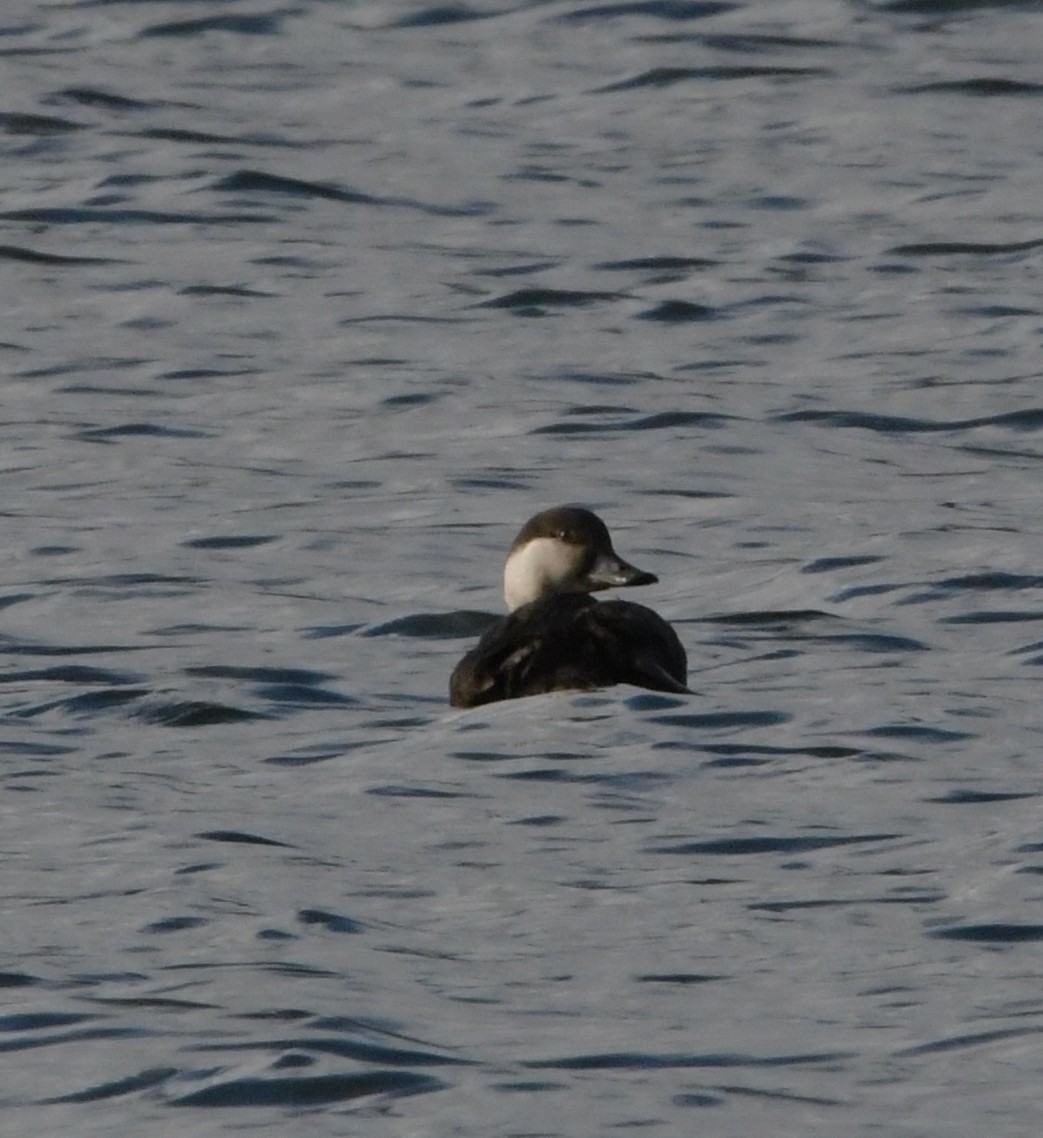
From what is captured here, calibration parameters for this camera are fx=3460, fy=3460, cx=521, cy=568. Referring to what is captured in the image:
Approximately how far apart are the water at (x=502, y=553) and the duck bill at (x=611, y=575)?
0.33 m

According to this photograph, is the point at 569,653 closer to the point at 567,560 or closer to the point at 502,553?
the point at 567,560

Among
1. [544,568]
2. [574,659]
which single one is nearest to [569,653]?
[574,659]

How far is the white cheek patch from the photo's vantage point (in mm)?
10102

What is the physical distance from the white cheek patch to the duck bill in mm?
66

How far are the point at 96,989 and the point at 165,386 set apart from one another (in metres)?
7.50

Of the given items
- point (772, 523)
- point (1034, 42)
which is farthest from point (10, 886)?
point (1034, 42)

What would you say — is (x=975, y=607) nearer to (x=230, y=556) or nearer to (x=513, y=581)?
(x=513, y=581)

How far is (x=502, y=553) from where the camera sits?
1157 centimetres

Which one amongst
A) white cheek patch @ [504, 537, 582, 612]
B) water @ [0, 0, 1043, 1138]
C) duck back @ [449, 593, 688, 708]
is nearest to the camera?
water @ [0, 0, 1043, 1138]

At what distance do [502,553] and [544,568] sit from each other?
144cm

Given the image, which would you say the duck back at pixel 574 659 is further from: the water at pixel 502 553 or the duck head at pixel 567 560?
the duck head at pixel 567 560

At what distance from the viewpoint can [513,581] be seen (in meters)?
10.3

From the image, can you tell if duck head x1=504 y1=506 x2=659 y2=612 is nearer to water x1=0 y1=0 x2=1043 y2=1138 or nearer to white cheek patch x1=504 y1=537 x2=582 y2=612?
white cheek patch x1=504 y1=537 x2=582 y2=612

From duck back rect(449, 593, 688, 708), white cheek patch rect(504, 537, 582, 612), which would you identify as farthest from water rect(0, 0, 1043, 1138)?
white cheek patch rect(504, 537, 582, 612)
